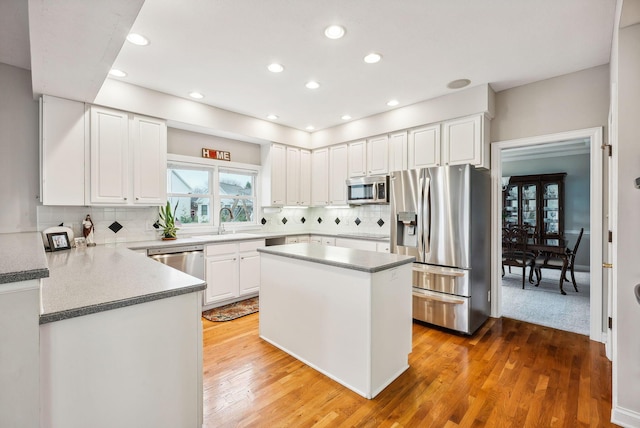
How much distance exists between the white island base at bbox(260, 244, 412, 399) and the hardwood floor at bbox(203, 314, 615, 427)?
113mm

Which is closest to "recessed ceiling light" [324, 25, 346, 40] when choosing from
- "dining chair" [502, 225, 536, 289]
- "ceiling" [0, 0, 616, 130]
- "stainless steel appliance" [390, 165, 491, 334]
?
"ceiling" [0, 0, 616, 130]

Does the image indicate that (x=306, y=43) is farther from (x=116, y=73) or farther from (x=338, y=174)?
(x=338, y=174)

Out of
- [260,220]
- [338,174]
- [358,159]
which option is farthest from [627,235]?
[260,220]

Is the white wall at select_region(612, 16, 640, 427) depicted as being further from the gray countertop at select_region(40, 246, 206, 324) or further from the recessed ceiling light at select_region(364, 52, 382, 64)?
the gray countertop at select_region(40, 246, 206, 324)

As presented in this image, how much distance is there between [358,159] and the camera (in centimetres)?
468

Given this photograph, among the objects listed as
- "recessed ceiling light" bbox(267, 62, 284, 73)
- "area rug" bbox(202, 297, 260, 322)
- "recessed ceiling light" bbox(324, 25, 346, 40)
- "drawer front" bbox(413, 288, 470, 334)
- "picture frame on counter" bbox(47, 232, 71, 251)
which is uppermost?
"recessed ceiling light" bbox(267, 62, 284, 73)

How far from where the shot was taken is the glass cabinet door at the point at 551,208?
6.81 metres

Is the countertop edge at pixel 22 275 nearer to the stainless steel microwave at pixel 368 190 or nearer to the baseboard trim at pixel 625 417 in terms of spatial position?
the baseboard trim at pixel 625 417

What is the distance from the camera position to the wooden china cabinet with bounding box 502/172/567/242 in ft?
22.3

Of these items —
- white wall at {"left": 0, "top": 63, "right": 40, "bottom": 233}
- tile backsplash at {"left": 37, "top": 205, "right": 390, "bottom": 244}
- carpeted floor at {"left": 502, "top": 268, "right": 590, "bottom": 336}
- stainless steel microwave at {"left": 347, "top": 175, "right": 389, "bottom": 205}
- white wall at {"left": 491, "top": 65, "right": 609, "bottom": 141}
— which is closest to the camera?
white wall at {"left": 0, "top": 63, "right": 40, "bottom": 233}

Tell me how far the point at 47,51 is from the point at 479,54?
3.36 m

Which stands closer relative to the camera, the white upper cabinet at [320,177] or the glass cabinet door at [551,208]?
the white upper cabinet at [320,177]

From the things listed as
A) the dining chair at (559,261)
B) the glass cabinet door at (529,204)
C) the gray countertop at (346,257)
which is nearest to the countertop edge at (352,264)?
the gray countertop at (346,257)

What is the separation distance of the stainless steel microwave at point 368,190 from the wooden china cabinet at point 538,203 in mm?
4488
